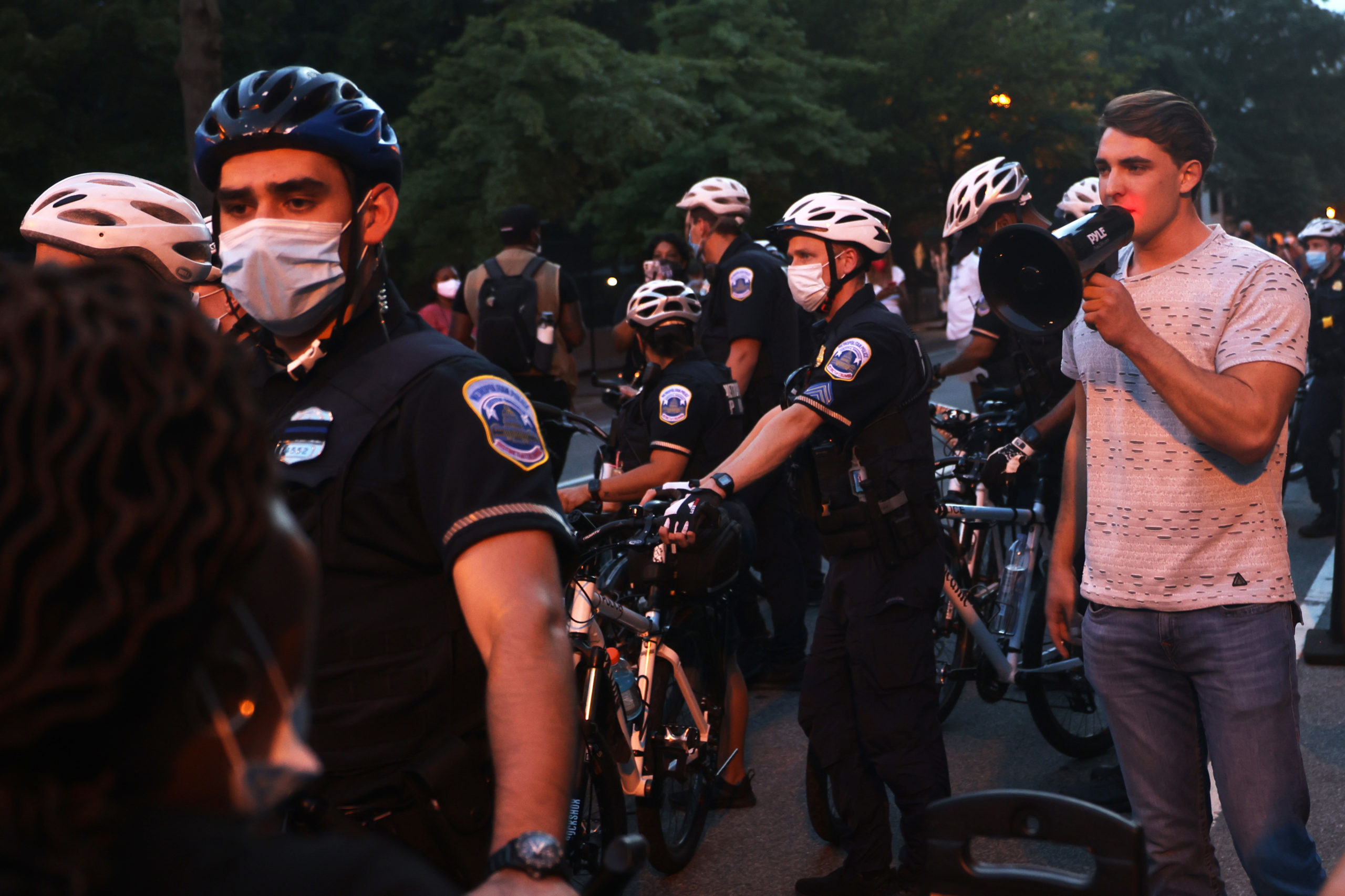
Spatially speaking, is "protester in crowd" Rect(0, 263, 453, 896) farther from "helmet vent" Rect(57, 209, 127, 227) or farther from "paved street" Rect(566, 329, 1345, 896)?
"paved street" Rect(566, 329, 1345, 896)

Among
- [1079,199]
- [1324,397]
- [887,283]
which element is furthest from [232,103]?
[887,283]

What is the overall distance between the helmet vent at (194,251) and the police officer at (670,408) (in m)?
2.40

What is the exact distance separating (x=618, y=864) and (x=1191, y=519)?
2.11 m

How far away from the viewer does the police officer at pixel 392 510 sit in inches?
71.7

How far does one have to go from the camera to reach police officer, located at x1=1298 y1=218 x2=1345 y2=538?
1010 centimetres

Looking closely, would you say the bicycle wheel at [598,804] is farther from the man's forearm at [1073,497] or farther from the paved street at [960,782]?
the man's forearm at [1073,497]

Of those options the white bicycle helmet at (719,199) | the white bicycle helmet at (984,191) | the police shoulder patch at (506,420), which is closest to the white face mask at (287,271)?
the police shoulder patch at (506,420)

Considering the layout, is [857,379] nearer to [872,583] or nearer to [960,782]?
[872,583]

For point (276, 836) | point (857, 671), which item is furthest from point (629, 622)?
point (276, 836)

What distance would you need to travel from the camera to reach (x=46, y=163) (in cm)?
1791

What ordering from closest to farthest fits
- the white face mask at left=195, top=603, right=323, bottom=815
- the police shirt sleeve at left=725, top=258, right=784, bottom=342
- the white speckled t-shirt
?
the white face mask at left=195, top=603, right=323, bottom=815 → the white speckled t-shirt → the police shirt sleeve at left=725, top=258, right=784, bottom=342

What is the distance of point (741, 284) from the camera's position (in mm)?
7422

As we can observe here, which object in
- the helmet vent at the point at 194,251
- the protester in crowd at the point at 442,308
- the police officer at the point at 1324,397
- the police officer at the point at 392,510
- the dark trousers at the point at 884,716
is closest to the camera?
the police officer at the point at 392,510

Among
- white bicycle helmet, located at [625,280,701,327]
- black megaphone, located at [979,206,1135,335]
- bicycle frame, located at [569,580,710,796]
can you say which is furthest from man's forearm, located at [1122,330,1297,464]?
white bicycle helmet, located at [625,280,701,327]
